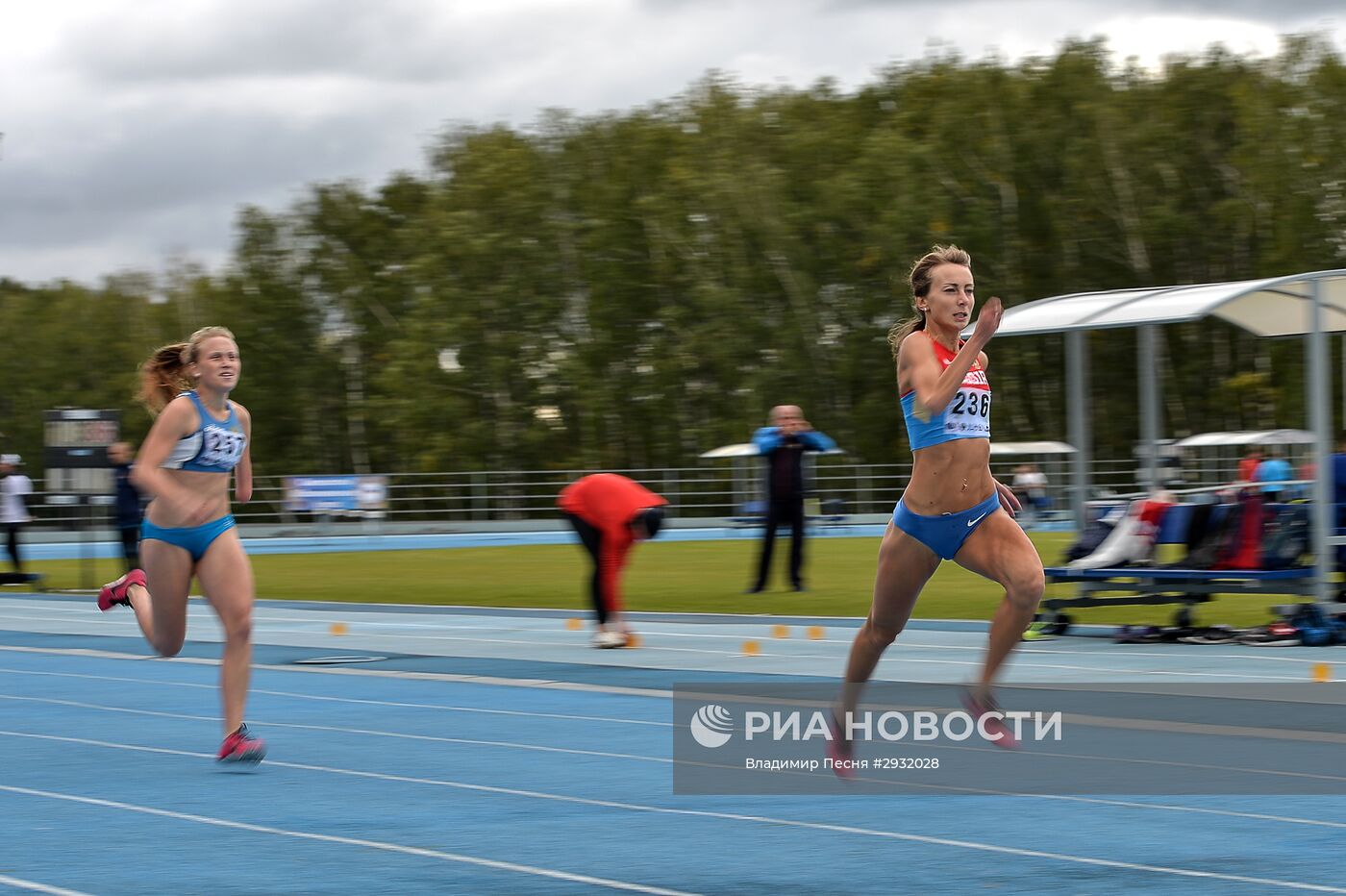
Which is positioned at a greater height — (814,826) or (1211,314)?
(1211,314)

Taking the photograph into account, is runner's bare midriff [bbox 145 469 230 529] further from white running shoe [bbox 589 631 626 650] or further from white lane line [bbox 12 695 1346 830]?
white running shoe [bbox 589 631 626 650]

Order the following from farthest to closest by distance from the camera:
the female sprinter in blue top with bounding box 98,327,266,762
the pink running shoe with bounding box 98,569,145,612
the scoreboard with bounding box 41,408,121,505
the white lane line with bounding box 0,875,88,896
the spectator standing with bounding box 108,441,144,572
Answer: the scoreboard with bounding box 41,408,121,505 → the spectator standing with bounding box 108,441,144,572 → the pink running shoe with bounding box 98,569,145,612 → the female sprinter in blue top with bounding box 98,327,266,762 → the white lane line with bounding box 0,875,88,896

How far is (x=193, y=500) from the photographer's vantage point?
7.54m

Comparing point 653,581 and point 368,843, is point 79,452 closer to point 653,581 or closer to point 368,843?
point 653,581

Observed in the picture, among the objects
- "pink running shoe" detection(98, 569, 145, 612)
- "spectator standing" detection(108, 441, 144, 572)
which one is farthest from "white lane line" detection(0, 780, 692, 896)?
"spectator standing" detection(108, 441, 144, 572)

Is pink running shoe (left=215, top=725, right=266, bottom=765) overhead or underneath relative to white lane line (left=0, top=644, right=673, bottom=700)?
overhead

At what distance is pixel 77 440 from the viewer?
23250 millimetres

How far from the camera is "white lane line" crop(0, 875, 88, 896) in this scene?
5.27 m

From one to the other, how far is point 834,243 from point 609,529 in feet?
132

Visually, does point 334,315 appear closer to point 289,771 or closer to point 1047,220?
point 1047,220

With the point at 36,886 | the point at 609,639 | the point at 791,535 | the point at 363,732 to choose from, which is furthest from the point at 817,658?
the point at 36,886

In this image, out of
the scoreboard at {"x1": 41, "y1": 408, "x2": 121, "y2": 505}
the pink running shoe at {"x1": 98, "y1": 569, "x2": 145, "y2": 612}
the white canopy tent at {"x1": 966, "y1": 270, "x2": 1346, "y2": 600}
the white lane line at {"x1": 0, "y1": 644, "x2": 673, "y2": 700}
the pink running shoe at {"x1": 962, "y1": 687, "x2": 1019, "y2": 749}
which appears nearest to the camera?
the pink running shoe at {"x1": 962, "y1": 687, "x2": 1019, "y2": 749}

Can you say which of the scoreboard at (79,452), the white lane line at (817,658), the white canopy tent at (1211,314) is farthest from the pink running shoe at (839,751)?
the scoreboard at (79,452)

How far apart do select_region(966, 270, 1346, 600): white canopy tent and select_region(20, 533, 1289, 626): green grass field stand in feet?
6.37
